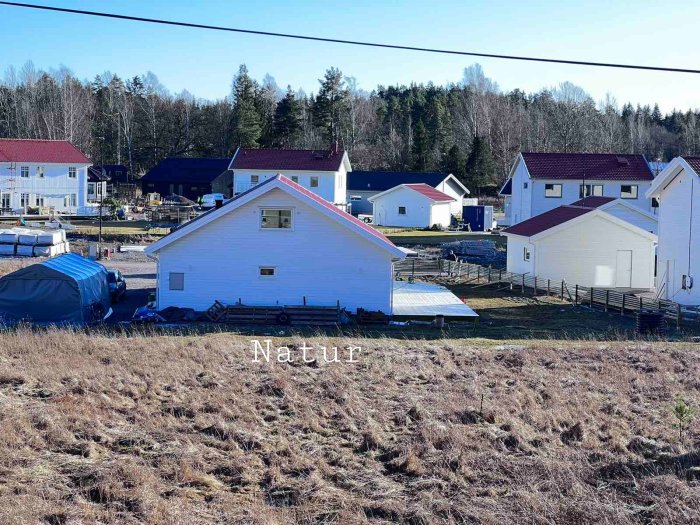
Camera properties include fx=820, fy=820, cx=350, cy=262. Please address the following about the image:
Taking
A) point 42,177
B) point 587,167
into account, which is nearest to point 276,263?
point 587,167

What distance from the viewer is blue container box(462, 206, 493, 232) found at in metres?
67.9

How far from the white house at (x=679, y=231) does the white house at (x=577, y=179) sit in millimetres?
25750

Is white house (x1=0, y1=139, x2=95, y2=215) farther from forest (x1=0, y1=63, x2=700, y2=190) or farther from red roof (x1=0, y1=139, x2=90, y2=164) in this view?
forest (x1=0, y1=63, x2=700, y2=190)

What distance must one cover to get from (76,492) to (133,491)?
74 cm

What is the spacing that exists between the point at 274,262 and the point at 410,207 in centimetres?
4259

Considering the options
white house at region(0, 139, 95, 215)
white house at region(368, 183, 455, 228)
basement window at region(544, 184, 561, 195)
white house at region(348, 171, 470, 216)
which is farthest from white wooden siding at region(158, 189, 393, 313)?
white house at region(348, 171, 470, 216)

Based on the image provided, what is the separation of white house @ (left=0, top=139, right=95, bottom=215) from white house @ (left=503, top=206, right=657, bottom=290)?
48.4 meters

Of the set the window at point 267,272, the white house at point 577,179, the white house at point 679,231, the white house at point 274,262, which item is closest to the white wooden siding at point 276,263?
the white house at point 274,262

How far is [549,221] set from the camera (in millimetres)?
37625

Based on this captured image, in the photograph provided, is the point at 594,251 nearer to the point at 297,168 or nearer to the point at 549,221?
the point at 549,221

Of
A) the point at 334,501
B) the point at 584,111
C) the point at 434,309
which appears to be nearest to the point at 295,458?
the point at 334,501

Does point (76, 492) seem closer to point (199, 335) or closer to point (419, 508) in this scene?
point (419, 508)

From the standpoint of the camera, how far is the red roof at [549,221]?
119ft

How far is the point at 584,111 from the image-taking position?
11144 cm
